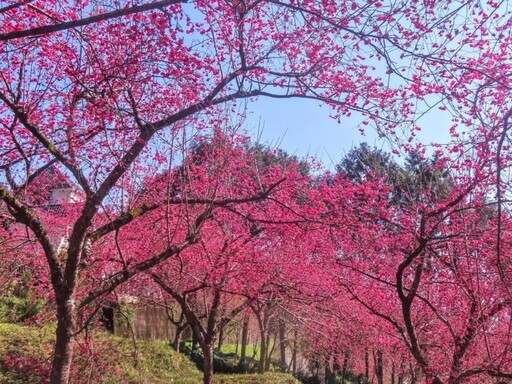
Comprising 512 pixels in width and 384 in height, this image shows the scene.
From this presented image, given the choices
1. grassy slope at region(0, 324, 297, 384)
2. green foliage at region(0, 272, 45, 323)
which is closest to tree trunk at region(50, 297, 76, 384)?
grassy slope at region(0, 324, 297, 384)

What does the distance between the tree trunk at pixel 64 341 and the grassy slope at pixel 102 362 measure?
1.09 metres

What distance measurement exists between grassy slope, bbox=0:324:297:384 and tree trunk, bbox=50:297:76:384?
1086mm

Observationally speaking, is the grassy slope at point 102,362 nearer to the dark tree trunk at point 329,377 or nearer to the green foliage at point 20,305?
the green foliage at point 20,305

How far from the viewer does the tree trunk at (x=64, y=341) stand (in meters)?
4.33

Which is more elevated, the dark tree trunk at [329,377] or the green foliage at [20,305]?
the green foliage at [20,305]

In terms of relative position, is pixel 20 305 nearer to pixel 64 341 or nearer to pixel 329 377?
pixel 64 341

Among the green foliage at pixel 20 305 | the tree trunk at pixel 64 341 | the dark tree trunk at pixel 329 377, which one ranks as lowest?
the dark tree trunk at pixel 329 377

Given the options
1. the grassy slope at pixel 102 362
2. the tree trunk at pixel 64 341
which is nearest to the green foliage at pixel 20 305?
the grassy slope at pixel 102 362

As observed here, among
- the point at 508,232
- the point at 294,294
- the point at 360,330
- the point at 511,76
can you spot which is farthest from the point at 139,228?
the point at 511,76

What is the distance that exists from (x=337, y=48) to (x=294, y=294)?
470 centimetres

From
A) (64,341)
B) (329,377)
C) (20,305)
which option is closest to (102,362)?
(20,305)

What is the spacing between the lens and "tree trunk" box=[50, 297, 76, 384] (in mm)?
4328

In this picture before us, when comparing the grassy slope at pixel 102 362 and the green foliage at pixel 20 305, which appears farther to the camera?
the green foliage at pixel 20 305

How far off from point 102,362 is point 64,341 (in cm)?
488
